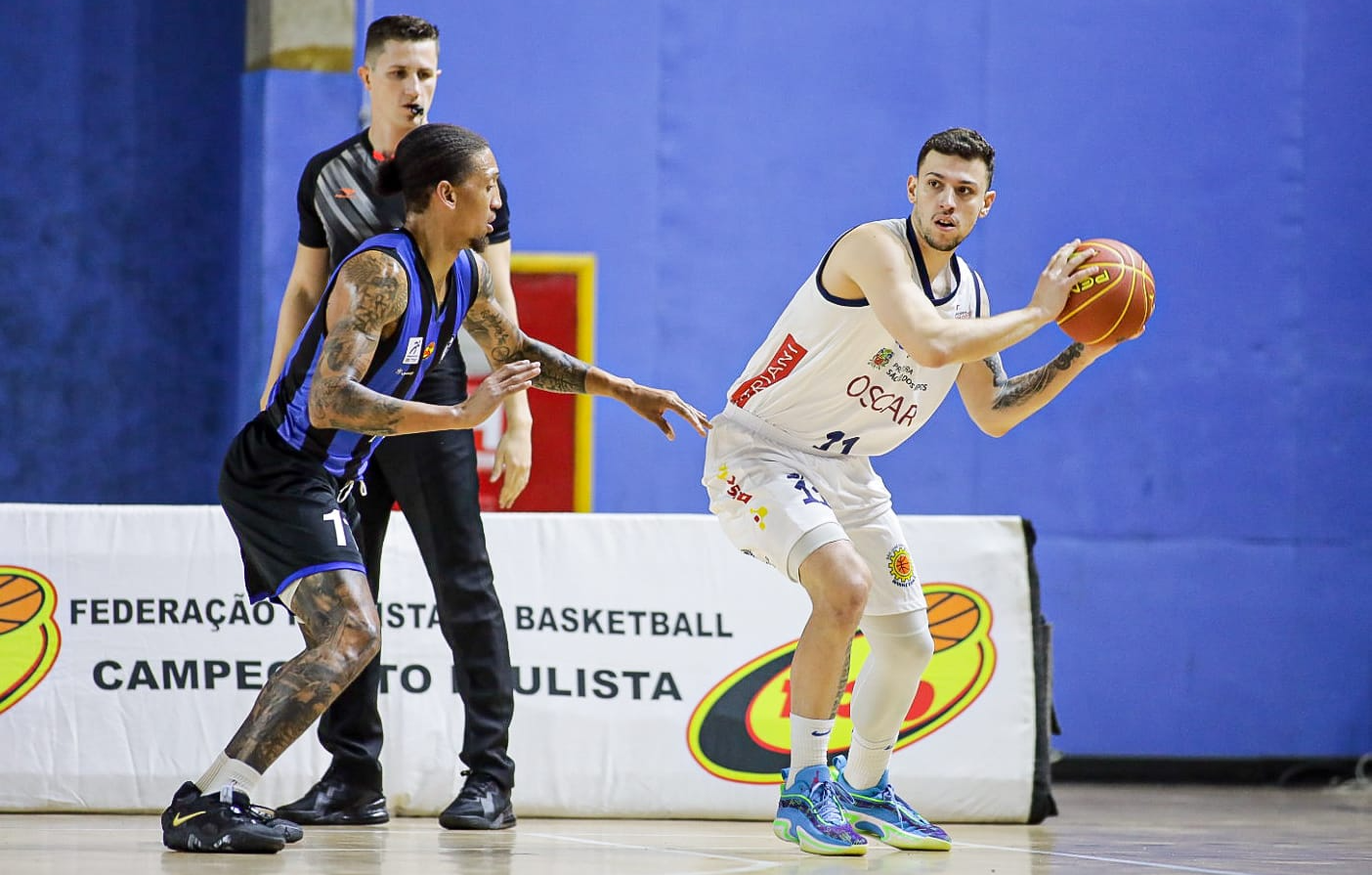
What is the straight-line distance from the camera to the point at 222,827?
3.74 meters

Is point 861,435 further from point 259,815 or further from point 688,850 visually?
point 259,815

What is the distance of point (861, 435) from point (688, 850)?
1208 millimetres

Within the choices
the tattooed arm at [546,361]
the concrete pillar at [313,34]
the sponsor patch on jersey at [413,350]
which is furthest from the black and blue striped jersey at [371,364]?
the concrete pillar at [313,34]

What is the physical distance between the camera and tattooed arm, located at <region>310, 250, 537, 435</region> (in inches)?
142

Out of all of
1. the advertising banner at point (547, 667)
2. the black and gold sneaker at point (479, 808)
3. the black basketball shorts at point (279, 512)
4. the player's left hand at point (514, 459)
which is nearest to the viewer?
the black basketball shorts at point (279, 512)

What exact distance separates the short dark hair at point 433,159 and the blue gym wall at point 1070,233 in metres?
3.33

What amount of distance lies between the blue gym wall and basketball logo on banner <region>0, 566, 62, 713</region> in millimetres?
2268

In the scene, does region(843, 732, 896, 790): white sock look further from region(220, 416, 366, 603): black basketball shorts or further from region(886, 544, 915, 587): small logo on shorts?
region(220, 416, 366, 603): black basketball shorts

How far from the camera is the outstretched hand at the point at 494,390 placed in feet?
11.7

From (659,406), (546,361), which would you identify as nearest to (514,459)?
(546,361)

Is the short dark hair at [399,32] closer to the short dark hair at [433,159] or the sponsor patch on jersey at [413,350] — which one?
the short dark hair at [433,159]

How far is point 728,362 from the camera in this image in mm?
7574

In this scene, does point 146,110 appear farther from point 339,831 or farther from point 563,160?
point 339,831

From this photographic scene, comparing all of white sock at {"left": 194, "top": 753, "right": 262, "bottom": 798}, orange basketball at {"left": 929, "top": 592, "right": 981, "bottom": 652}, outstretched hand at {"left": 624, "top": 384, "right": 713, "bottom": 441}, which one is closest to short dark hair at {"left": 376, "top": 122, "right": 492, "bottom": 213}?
outstretched hand at {"left": 624, "top": 384, "right": 713, "bottom": 441}
